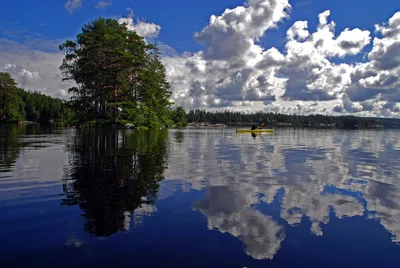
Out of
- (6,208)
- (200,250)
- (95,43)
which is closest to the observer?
(200,250)

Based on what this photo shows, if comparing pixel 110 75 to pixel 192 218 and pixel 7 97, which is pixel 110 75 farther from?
pixel 7 97

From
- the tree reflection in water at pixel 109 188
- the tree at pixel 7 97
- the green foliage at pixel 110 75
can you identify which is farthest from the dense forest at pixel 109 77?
the tree at pixel 7 97

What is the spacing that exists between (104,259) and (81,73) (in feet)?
185

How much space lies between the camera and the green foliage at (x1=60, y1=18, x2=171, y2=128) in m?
55.0

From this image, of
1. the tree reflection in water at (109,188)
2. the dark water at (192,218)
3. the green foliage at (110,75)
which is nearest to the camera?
the dark water at (192,218)

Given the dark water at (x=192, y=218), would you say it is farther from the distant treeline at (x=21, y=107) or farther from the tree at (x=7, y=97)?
the tree at (x=7, y=97)

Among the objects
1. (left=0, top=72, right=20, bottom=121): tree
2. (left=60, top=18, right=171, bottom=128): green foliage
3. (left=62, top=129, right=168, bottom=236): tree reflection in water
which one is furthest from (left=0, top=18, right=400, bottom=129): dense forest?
(left=0, top=72, right=20, bottom=121): tree

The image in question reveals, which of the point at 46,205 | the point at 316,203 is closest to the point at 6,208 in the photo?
the point at 46,205

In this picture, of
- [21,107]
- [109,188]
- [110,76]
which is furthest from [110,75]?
[21,107]

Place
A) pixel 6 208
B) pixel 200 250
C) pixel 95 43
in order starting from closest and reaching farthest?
pixel 200 250 → pixel 6 208 → pixel 95 43

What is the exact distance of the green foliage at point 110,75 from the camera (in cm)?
5500

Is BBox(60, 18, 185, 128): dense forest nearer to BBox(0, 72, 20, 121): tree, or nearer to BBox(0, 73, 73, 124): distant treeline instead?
BBox(0, 73, 73, 124): distant treeline

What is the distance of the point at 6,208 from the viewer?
9.52m

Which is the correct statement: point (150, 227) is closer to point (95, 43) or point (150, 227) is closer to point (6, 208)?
point (6, 208)
